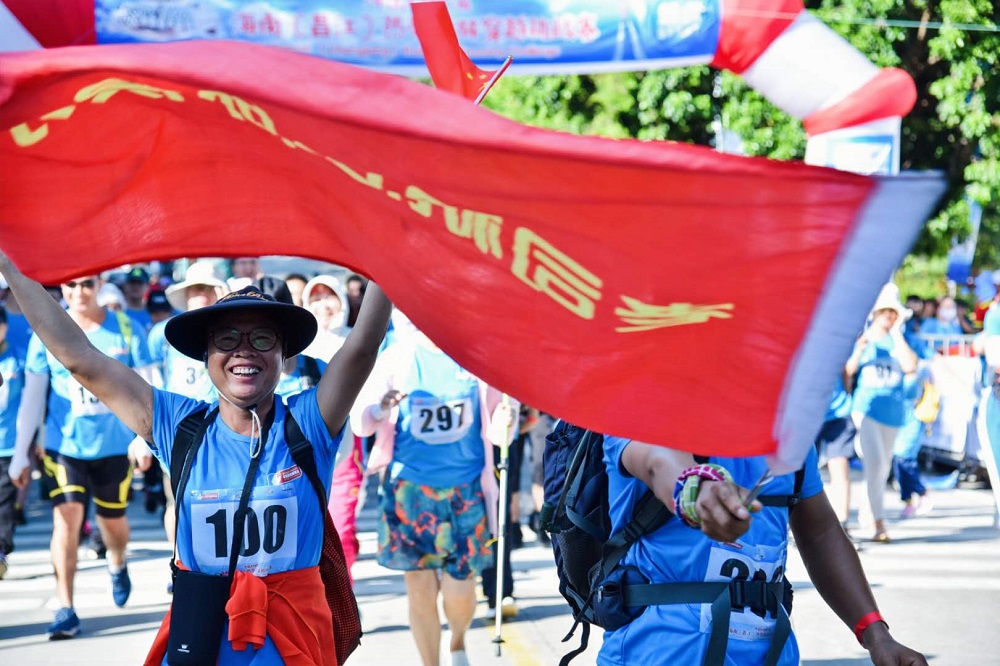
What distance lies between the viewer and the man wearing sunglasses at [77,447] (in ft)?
27.9

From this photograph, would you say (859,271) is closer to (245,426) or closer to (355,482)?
(245,426)

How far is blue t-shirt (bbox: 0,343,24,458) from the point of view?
898 cm

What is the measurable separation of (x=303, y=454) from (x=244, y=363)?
12.8 inches

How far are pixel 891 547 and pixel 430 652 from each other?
18.6ft

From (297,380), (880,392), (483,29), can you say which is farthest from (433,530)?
(880,392)

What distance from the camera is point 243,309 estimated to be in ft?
13.6

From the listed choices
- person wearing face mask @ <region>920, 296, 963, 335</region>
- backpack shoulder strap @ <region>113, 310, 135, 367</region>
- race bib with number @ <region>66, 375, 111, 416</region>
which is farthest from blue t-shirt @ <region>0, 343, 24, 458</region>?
person wearing face mask @ <region>920, 296, 963, 335</region>

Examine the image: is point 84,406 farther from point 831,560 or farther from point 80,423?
point 831,560

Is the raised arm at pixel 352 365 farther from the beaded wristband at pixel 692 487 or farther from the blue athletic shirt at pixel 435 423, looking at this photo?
the blue athletic shirt at pixel 435 423

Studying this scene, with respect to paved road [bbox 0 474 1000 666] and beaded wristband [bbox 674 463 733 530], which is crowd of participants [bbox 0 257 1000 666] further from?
beaded wristband [bbox 674 463 733 530]

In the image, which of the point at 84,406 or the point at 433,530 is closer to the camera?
the point at 433,530

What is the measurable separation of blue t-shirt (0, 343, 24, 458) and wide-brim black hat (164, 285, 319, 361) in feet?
16.4

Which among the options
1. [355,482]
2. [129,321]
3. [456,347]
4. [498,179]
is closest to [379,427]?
[355,482]

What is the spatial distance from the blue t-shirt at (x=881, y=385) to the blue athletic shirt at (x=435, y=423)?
16.8 feet
